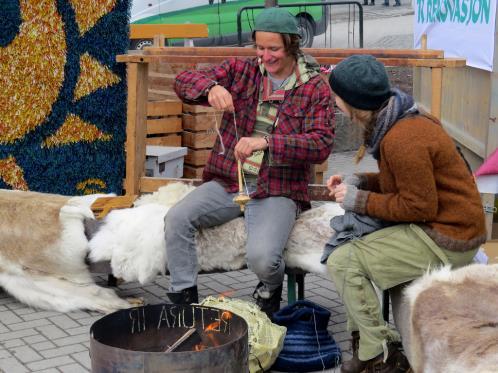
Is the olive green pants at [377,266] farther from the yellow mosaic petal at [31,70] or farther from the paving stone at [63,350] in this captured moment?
the yellow mosaic petal at [31,70]

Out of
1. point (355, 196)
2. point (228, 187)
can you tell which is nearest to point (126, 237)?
point (228, 187)

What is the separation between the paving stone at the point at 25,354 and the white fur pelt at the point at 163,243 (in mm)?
611

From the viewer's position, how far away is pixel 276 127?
448cm

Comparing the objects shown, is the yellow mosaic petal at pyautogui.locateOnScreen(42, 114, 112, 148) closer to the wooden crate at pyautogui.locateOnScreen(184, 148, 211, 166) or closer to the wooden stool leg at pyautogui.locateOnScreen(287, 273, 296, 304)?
the wooden crate at pyautogui.locateOnScreen(184, 148, 211, 166)

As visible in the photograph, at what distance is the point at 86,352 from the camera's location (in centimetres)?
445

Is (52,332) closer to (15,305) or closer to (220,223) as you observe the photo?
(15,305)

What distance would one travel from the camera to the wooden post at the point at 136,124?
17.6ft

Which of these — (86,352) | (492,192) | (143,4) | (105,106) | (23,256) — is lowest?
(86,352)

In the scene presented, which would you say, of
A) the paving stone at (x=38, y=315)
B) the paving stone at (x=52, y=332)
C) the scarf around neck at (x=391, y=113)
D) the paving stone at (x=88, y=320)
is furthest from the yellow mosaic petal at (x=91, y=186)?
the scarf around neck at (x=391, y=113)

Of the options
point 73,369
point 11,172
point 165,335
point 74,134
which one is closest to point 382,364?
point 165,335

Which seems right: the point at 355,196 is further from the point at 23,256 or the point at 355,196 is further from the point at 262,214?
the point at 23,256

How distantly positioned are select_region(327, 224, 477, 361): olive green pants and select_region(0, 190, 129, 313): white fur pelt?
1.59m

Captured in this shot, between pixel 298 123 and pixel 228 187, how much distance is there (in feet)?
1.60

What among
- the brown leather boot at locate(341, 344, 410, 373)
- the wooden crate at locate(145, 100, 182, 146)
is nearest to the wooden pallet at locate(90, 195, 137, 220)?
the brown leather boot at locate(341, 344, 410, 373)
